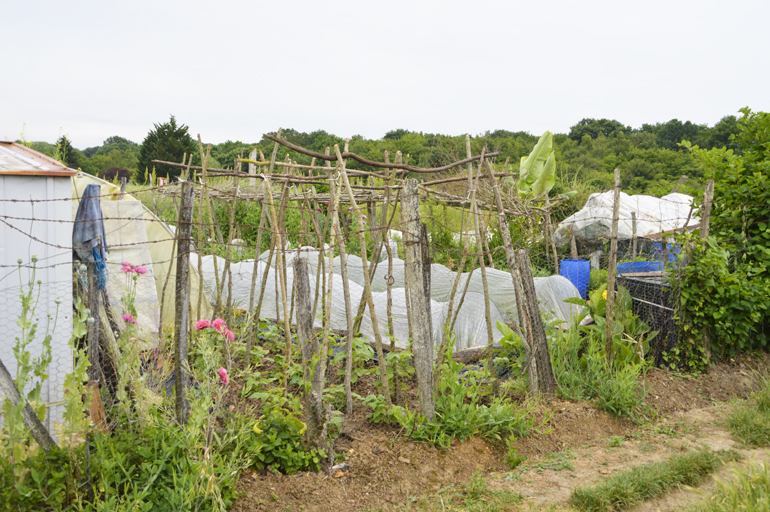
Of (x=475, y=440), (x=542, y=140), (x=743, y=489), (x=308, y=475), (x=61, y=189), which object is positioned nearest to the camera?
(x=743, y=489)

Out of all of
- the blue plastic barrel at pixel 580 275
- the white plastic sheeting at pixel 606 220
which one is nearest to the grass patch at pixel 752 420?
the blue plastic barrel at pixel 580 275

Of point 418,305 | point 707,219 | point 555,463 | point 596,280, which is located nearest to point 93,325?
point 418,305

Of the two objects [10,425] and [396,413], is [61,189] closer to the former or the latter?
[10,425]

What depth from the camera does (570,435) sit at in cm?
393

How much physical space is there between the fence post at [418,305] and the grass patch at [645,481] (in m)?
1.13

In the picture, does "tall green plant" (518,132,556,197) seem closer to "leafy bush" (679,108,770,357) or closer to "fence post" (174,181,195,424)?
"leafy bush" (679,108,770,357)

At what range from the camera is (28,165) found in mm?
3232

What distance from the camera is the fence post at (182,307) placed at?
2.81m

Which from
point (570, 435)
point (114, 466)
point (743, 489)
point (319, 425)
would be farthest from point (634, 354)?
point (114, 466)

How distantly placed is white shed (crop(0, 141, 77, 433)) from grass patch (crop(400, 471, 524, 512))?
2418mm

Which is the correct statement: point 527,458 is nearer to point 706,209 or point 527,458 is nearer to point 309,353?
point 309,353

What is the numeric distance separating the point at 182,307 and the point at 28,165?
1534 millimetres

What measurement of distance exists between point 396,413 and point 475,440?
62 cm

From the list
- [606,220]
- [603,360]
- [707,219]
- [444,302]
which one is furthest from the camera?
[606,220]
